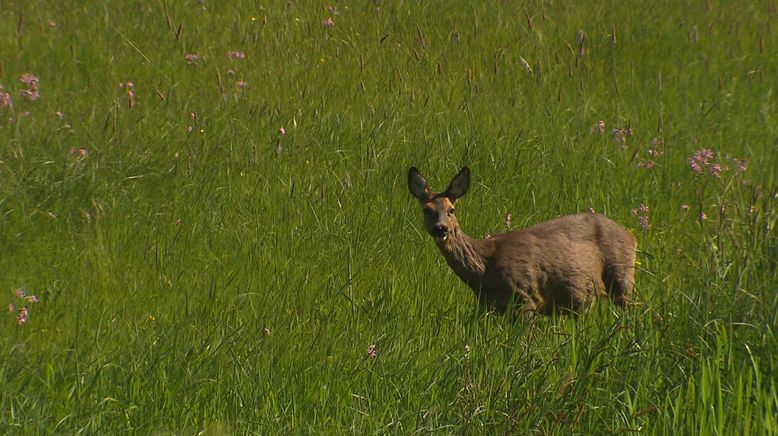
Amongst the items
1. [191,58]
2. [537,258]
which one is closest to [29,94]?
[191,58]

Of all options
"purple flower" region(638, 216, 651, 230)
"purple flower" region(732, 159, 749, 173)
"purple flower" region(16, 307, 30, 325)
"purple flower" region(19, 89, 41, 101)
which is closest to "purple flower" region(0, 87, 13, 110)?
"purple flower" region(19, 89, 41, 101)

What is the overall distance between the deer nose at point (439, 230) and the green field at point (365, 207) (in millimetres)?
240

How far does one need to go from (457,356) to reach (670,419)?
1.00 metres

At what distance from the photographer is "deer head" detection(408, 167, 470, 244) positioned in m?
6.15

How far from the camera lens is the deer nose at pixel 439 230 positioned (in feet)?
20.0

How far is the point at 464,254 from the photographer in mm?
6340

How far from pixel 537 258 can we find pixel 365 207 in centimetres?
98

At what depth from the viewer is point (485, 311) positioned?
231 inches

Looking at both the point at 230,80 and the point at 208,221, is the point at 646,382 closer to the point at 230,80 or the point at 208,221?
the point at 208,221

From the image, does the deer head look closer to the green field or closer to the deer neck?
the deer neck

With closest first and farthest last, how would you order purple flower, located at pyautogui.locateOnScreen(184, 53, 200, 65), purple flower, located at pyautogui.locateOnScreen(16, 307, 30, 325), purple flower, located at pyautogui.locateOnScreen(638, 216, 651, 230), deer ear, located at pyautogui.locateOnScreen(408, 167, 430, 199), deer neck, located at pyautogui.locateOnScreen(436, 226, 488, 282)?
purple flower, located at pyautogui.locateOnScreen(16, 307, 30, 325)
deer neck, located at pyautogui.locateOnScreen(436, 226, 488, 282)
deer ear, located at pyautogui.locateOnScreen(408, 167, 430, 199)
purple flower, located at pyautogui.locateOnScreen(638, 216, 651, 230)
purple flower, located at pyautogui.locateOnScreen(184, 53, 200, 65)

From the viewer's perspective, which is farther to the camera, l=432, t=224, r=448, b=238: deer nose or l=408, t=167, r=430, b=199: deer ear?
l=408, t=167, r=430, b=199: deer ear

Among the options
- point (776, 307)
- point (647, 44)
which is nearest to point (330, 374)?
point (776, 307)

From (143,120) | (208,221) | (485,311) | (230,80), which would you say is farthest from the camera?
(230,80)
